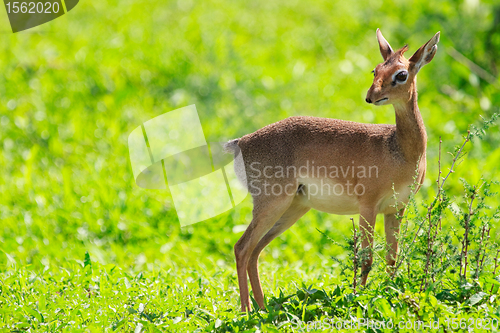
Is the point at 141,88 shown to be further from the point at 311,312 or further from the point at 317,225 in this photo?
the point at 311,312

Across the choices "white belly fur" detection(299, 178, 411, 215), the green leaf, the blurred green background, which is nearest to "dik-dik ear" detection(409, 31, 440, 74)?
"white belly fur" detection(299, 178, 411, 215)

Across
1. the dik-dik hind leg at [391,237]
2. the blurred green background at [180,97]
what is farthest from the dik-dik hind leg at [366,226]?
the blurred green background at [180,97]

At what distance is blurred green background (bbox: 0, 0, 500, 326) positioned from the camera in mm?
6176

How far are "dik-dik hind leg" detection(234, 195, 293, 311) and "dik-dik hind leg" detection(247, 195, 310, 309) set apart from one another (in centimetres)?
15

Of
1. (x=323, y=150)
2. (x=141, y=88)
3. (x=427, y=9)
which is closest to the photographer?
(x=323, y=150)

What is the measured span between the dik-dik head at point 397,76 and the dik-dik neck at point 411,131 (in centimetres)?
11

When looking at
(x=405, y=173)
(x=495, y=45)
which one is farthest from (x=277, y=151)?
(x=495, y=45)

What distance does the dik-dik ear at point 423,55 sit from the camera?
3.65m

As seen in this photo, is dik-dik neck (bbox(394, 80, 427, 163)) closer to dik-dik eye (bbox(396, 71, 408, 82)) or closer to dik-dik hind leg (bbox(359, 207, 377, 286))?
dik-dik eye (bbox(396, 71, 408, 82))

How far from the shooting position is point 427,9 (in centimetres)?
1037

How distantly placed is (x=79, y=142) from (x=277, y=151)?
15.0 feet

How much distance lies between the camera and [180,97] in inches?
342

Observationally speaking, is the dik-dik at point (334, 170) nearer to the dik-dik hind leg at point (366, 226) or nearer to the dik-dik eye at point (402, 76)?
the dik-dik hind leg at point (366, 226)

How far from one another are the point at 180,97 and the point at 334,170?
509 centimetres
